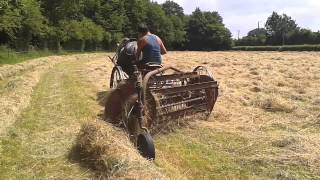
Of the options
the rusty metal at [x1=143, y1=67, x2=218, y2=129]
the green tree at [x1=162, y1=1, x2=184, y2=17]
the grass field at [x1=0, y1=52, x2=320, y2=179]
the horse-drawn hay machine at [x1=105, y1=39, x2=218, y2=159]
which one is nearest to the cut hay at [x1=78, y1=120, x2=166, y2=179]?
the grass field at [x1=0, y1=52, x2=320, y2=179]

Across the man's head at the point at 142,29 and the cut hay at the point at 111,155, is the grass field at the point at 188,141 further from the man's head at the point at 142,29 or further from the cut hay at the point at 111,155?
the man's head at the point at 142,29

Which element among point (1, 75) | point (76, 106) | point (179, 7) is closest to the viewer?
point (76, 106)

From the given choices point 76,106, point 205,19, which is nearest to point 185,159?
point 76,106

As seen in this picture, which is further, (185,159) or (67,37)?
(67,37)

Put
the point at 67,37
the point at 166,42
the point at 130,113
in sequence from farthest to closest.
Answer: the point at 166,42
the point at 67,37
the point at 130,113

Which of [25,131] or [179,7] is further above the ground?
[179,7]

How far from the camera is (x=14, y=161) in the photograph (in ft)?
25.5

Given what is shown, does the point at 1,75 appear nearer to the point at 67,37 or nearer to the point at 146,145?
the point at 146,145

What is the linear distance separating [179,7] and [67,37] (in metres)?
73.7

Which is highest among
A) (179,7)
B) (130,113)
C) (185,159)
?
(179,7)

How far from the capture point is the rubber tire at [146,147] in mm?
7723

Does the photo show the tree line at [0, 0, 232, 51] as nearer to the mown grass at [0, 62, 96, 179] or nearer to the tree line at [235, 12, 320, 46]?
the tree line at [235, 12, 320, 46]

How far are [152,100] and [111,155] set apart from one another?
194cm

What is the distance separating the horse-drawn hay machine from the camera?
842 cm
